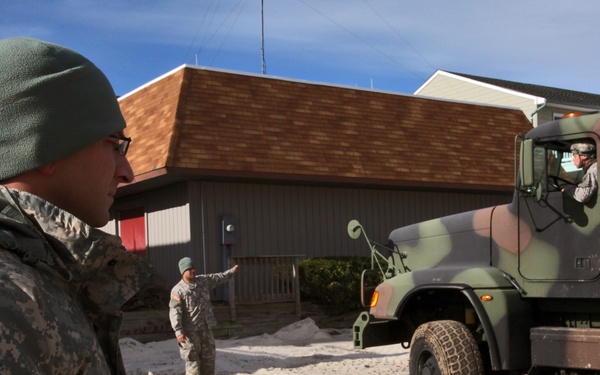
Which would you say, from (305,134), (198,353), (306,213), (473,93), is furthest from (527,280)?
(473,93)

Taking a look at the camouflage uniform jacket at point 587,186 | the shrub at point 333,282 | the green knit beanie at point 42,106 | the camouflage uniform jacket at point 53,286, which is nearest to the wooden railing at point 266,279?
the shrub at point 333,282

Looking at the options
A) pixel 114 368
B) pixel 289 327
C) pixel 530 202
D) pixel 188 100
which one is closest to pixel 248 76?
pixel 188 100

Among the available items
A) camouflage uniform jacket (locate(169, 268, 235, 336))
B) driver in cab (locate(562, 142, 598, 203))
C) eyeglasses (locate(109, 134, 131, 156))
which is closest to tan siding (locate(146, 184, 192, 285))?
camouflage uniform jacket (locate(169, 268, 235, 336))

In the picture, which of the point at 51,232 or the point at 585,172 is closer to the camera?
the point at 51,232

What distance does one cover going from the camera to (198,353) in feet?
31.0

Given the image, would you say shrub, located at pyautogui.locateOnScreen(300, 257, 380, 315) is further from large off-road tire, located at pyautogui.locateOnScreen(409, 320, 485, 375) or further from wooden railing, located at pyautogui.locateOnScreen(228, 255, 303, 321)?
large off-road tire, located at pyautogui.locateOnScreen(409, 320, 485, 375)

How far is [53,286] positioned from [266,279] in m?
14.6

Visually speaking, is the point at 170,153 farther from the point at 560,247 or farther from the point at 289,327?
the point at 560,247

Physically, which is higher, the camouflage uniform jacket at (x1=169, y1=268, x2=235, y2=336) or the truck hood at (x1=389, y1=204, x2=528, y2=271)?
the truck hood at (x1=389, y1=204, x2=528, y2=271)

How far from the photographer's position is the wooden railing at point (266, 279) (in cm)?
1550

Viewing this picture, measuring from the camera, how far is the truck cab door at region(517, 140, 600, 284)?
615 cm

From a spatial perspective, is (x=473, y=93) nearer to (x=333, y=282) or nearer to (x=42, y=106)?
(x=333, y=282)

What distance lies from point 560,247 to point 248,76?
11263mm

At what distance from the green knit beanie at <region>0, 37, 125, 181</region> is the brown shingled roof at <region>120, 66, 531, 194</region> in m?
12.9
